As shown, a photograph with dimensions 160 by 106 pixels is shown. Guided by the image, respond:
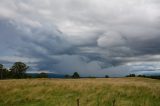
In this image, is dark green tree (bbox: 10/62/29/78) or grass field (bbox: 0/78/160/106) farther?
dark green tree (bbox: 10/62/29/78)

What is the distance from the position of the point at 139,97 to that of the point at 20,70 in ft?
350

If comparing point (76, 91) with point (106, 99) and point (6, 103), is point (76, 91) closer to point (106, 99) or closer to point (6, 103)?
point (106, 99)

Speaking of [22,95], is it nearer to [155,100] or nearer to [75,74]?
[155,100]

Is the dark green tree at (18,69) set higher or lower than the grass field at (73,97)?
higher

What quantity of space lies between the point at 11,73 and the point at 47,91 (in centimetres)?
9741

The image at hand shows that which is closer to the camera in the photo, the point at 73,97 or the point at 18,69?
the point at 73,97

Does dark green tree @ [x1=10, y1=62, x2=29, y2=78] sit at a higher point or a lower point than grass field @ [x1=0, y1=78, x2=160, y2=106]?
higher

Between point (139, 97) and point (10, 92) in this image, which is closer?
point (139, 97)

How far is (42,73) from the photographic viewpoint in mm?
133750

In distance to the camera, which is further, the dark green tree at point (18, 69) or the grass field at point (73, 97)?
the dark green tree at point (18, 69)

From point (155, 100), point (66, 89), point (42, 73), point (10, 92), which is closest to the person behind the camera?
point (155, 100)

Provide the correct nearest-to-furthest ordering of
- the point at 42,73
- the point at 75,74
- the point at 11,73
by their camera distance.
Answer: the point at 11,73
the point at 42,73
the point at 75,74

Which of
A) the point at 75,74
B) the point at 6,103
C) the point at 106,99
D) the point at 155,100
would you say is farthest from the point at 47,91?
the point at 75,74

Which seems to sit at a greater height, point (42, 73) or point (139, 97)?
point (42, 73)
